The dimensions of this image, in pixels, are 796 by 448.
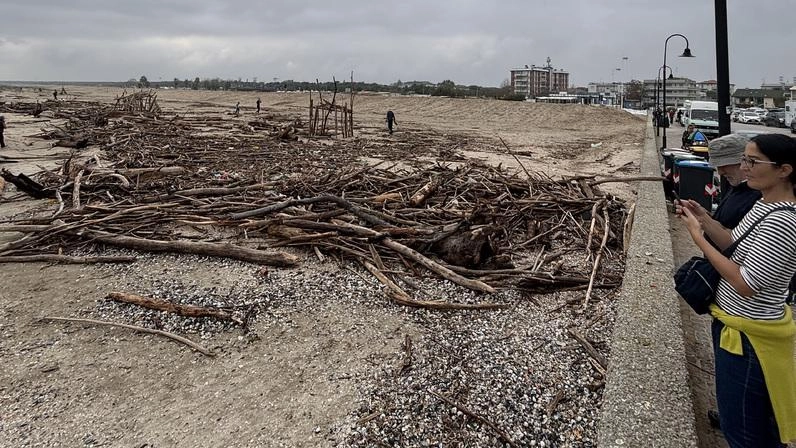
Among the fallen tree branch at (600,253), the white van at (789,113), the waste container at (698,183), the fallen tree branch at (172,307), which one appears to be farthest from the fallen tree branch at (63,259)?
the white van at (789,113)

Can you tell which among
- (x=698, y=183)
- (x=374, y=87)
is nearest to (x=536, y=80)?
(x=374, y=87)

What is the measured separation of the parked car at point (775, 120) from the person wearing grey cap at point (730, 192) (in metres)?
45.3

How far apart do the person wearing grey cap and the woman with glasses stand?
1.13 ft

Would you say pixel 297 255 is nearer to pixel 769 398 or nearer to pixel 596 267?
pixel 596 267

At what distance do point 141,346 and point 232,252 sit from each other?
2085 millimetres

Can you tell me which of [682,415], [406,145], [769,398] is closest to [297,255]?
[682,415]

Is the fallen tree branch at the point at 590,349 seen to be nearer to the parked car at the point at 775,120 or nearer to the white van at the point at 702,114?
the white van at the point at 702,114

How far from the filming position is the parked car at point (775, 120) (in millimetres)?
37106

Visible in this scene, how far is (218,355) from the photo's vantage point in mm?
4219

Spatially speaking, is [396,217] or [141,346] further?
[396,217]

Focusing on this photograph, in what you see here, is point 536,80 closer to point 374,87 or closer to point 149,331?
→ point 374,87

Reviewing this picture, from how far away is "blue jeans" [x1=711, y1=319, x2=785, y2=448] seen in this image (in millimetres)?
2092

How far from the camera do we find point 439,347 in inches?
167

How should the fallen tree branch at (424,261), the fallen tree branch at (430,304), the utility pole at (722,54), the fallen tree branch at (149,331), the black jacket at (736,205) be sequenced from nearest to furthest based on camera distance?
the black jacket at (736,205)
the fallen tree branch at (149,331)
the fallen tree branch at (430,304)
the fallen tree branch at (424,261)
the utility pole at (722,54)
